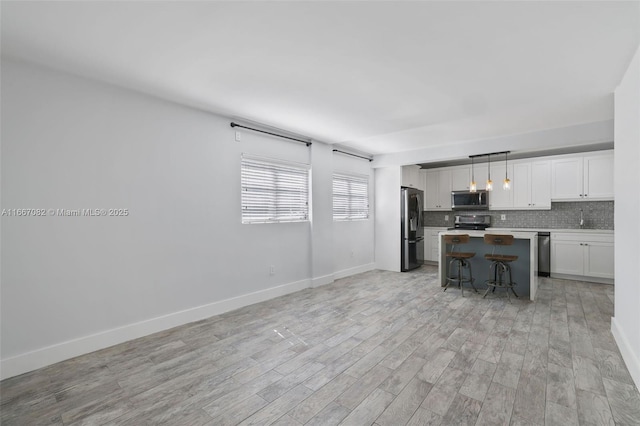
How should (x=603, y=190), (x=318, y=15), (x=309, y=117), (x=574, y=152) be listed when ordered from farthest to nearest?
(x=574, y=152), (x=603, y=190), (x=309, y=117), (x=318, y=15)

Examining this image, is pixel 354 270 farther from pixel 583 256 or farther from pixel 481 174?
pixel 583 256

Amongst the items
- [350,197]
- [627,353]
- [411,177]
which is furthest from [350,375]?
[411,177]

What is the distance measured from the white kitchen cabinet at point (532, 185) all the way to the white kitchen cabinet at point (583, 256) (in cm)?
70

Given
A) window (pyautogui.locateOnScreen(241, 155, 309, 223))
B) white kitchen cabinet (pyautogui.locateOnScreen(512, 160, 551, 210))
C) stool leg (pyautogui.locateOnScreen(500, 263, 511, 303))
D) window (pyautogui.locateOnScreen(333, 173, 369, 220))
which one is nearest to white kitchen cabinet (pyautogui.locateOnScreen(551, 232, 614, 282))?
white kitchen cabinet (pyautogui.locateOnScreen(512, 160, 551, 210))

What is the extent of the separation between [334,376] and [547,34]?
300 centimetres

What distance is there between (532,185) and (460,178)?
54.8 inches

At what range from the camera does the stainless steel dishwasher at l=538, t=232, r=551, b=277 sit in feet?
18.3

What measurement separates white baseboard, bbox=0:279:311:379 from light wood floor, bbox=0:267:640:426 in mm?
99

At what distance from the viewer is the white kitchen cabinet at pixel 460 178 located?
6684 mm

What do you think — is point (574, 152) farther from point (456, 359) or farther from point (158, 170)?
point (158, 170)

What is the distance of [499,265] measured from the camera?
454 cm

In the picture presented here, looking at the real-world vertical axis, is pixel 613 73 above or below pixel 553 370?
above

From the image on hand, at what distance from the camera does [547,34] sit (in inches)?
82.4

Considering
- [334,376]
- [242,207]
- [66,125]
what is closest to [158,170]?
[66,125]
